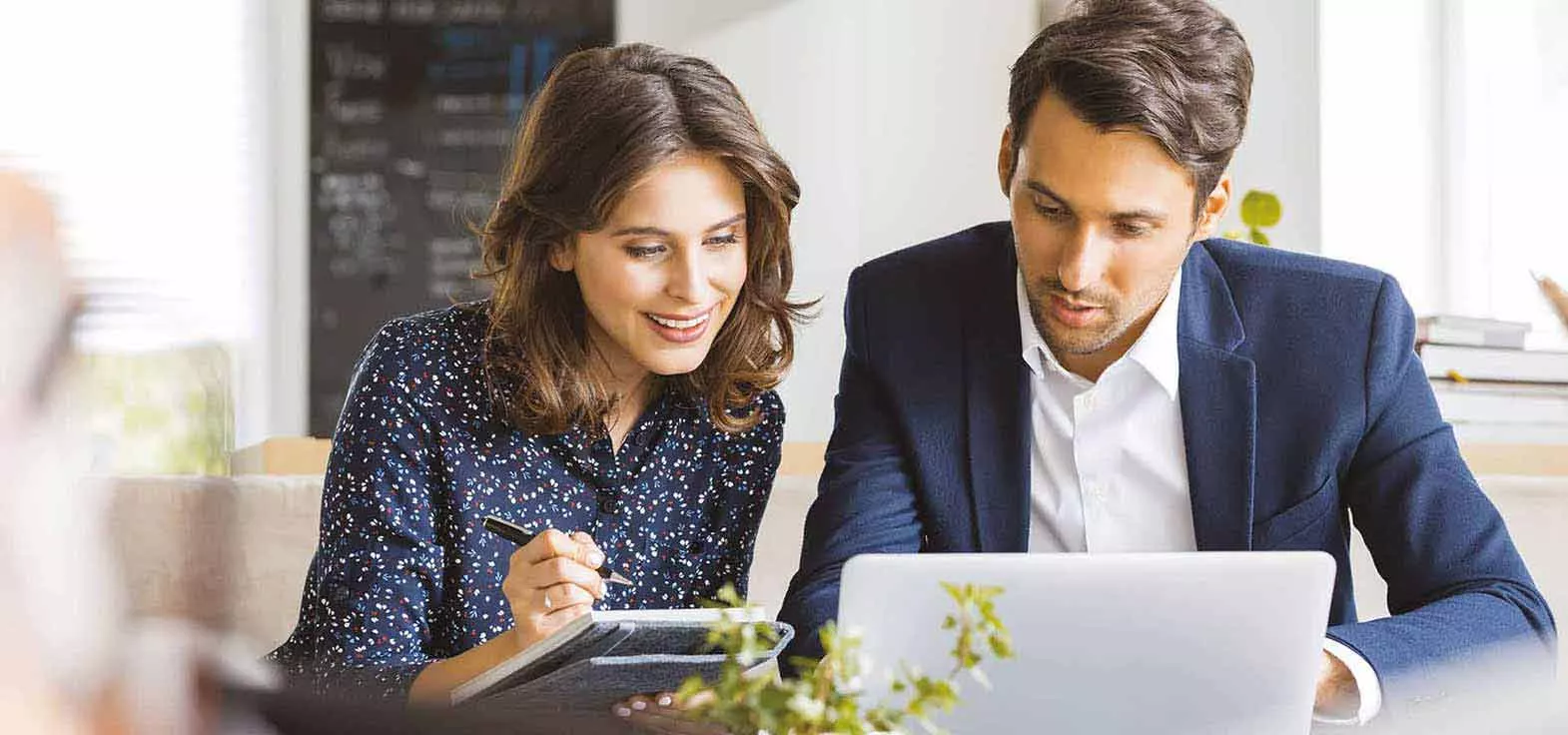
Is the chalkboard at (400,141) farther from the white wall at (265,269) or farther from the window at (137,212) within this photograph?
the window at (137,212)

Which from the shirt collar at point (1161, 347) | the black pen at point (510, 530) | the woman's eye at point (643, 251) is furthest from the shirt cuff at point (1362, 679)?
the woman's eye at point (643, 251)

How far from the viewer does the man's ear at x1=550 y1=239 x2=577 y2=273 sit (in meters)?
1.65

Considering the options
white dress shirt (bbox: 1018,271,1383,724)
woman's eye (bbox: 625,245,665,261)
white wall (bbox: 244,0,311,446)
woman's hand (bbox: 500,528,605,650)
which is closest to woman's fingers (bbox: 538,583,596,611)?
woman's hand (bbox: 500,528,605,650)

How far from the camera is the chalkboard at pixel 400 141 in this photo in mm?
4000

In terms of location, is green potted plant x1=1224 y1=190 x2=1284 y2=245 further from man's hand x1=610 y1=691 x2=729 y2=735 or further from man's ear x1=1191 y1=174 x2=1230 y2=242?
man's hand x1=610 y1=691 x2=729 y2=735

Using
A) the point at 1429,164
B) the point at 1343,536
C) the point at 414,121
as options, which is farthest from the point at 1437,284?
the point at 414,121

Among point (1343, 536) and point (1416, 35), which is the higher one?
point (1416, 35)

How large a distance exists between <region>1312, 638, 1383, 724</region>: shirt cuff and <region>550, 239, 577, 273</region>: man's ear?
0.86 meters

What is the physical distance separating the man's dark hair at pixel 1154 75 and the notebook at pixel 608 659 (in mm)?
637

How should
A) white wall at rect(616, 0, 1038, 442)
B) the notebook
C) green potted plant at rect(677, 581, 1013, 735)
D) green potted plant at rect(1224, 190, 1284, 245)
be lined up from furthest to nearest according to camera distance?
1. white wall at rect(616, 0, 1038, 442)
2. green potted plant at rect(1224, 190, 1284, 245)
3. the notebook
4. green potted plant at rect(677, 581, 1013, 735)

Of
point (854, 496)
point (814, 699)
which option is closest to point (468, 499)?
point (854, 496)

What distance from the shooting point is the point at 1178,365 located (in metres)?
1.59

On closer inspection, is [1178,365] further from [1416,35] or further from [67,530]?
[1416,35]

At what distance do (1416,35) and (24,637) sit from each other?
3.89 m
